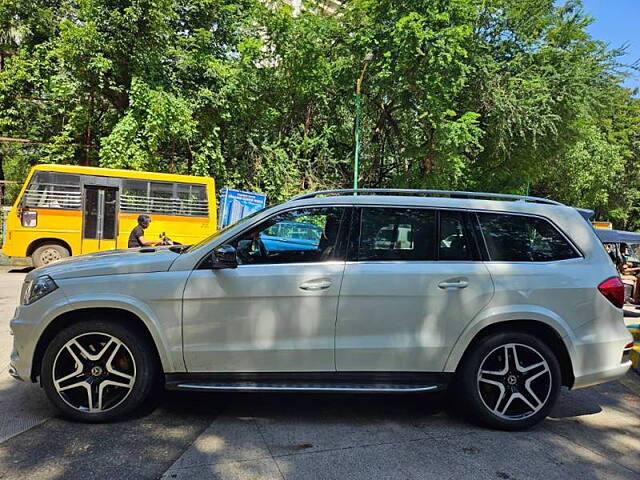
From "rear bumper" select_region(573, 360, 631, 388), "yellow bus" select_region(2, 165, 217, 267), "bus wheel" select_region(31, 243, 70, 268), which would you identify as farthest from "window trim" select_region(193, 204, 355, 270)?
"bus wheel" select_region(31, 243, 70, 268)

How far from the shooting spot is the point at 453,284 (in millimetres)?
3744

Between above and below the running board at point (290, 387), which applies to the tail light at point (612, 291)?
above

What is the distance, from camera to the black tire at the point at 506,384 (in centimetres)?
380

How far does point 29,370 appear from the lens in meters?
3.61

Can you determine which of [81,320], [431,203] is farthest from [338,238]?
[81,320]

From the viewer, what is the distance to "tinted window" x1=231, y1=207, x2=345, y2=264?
149 inches

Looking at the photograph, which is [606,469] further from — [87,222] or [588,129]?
[588,129]

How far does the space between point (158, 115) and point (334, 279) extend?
44.5 ft

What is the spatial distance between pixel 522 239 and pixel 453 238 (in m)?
0.58

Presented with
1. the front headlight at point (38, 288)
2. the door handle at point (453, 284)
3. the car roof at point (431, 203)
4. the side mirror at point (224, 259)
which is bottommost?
the front headlight at point (38, 288)

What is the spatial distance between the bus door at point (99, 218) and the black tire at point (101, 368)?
997cm

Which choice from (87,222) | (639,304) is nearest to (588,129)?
(639,304)

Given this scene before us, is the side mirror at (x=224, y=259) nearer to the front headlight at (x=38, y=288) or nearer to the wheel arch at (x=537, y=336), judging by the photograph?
the front headlight at (x=38, y=288)

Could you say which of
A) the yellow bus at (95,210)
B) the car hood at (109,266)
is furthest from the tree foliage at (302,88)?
the car hood at (109,266)
